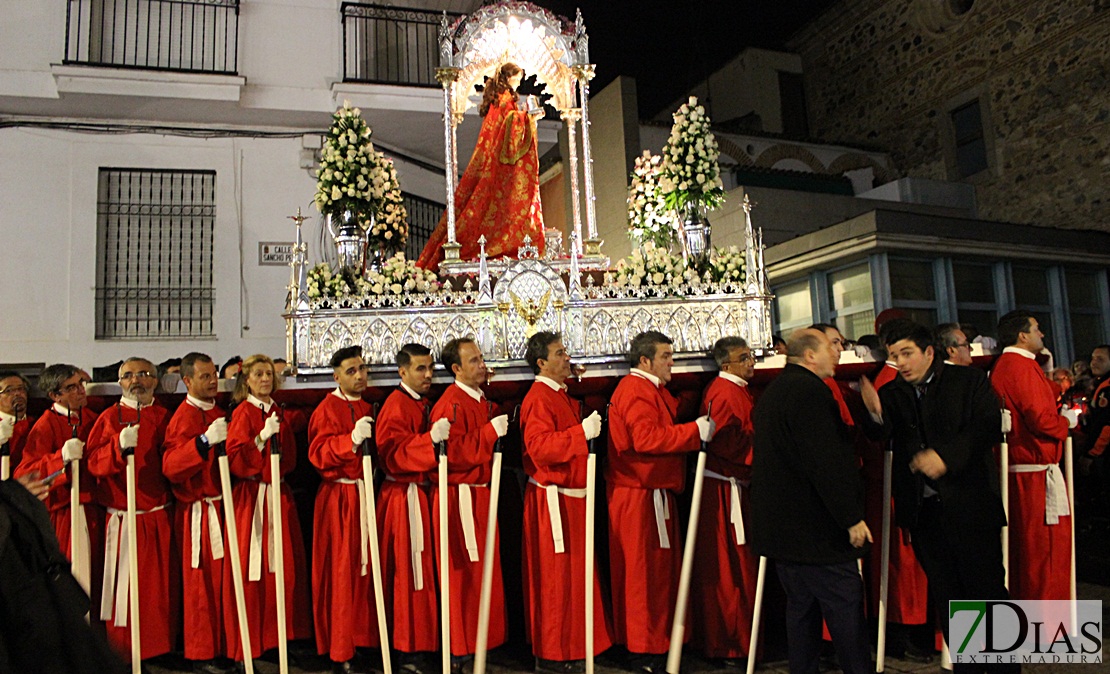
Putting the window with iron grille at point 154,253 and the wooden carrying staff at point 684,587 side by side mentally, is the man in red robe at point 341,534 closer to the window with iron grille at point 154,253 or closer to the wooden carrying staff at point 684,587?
the wooden carrying staff at point 684,587

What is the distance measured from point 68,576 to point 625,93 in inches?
441

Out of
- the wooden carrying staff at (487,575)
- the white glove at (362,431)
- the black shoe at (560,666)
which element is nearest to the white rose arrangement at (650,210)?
the wooden carrying staff at (487,575)

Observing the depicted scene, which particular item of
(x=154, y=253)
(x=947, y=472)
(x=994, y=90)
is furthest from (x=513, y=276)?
(x=994, y=90)

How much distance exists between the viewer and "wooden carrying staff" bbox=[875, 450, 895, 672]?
462cm

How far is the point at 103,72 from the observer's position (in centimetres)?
995

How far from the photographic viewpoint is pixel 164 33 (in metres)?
11.0

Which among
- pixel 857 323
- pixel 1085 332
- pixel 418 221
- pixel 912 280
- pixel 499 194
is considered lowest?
pixel 1085 332

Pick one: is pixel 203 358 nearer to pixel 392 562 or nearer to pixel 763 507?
pixel 392 562

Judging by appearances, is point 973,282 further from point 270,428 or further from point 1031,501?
point 270,428

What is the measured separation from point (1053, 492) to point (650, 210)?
4464 millimetres

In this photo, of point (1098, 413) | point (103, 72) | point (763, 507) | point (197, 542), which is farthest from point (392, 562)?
point (103, 72)

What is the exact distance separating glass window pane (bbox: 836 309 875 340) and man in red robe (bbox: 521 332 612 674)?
7.13 metres

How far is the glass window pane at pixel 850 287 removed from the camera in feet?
36.7

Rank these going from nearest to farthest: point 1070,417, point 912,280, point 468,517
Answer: point 468,517 → point 1070,417 → point 912,280
